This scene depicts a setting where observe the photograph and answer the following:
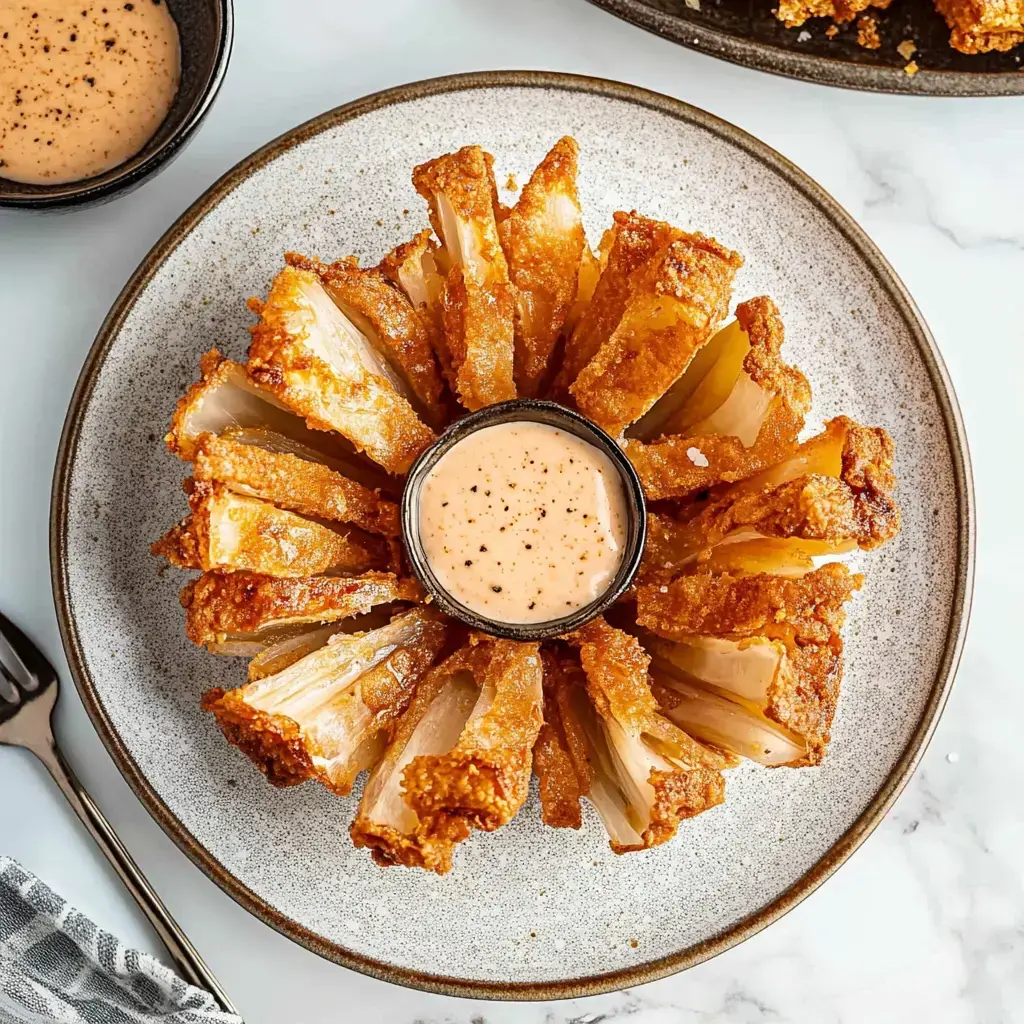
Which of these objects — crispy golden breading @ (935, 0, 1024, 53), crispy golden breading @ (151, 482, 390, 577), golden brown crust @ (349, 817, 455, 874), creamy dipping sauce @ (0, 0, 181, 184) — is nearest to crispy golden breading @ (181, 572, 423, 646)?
crispy golden breading @ (151, 482, 390, 577)

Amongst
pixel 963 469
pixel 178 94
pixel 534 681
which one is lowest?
pixel 534 681

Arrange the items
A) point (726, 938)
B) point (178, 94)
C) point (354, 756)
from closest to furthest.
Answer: point (354, 756) < point (726, 938) < point (178, 94)

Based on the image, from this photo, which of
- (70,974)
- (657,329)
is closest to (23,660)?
(70,974)

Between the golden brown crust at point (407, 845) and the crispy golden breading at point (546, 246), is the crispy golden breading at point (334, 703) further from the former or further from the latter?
the crispy golden breading at point (546, 246)

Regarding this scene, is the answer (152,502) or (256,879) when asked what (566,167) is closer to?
(152,502)

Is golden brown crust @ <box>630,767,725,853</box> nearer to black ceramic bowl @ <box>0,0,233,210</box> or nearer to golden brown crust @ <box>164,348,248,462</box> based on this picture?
golden brown crust @ <box>164,348,248,462</box>

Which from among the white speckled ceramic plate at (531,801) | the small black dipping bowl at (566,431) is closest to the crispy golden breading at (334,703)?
Answer: the small black dipping bowl at (566,431)

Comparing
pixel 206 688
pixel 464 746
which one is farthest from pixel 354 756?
pixel 206 688
